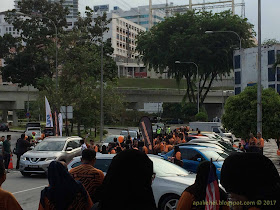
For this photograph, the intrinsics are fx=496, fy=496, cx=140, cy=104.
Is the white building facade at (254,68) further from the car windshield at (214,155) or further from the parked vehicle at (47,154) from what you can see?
the car windshield at (214,155)

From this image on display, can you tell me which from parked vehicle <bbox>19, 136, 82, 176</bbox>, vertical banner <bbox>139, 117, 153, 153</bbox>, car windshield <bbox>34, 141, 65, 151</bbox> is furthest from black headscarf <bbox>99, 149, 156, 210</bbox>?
car windshield <bbox>34, 141, 65, 151</bbox>

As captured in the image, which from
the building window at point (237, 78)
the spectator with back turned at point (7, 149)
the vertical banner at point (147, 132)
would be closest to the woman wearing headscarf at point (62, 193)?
the vertical banner at point (147, 132)

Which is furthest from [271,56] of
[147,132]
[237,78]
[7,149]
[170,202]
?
[170,202]

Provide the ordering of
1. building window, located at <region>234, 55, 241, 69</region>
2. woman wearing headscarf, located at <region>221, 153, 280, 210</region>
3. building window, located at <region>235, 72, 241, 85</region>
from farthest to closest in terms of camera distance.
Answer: building window, located at <region>235, 72, 241, 85</region> → building window, located at <region>234, 55, 241, 69</region> → woman wearing headscarf, located at <region>221, 153, 280, 210</region>

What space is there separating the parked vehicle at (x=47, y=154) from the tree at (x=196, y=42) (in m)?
41.3

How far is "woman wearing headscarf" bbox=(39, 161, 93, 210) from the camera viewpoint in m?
4.86

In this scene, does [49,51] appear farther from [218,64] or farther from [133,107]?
[133,107]

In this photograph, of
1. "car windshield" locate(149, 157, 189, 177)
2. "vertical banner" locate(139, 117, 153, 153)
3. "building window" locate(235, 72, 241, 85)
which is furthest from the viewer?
"building window" locate(235, 72, 241, 85)

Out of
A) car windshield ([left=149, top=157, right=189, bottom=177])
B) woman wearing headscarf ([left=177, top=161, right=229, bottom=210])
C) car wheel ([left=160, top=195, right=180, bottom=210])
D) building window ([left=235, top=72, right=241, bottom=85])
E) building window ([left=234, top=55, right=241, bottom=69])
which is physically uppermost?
building window ([left=234, top=55, right=241, bottom=69])

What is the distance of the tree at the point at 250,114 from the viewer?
25.2m

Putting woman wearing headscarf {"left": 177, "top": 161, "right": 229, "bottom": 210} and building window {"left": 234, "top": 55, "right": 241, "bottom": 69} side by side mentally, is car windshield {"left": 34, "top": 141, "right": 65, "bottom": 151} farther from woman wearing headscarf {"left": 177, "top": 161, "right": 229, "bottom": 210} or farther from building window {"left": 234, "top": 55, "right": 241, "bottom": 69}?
building window {"left": 234, "top": 55, "right": 241, "bottom": 69}

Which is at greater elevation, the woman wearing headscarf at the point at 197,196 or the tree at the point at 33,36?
the tree at the point at 33,36

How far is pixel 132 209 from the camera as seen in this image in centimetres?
341

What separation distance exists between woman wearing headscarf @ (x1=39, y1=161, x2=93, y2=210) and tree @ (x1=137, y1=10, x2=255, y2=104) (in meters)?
55.3
